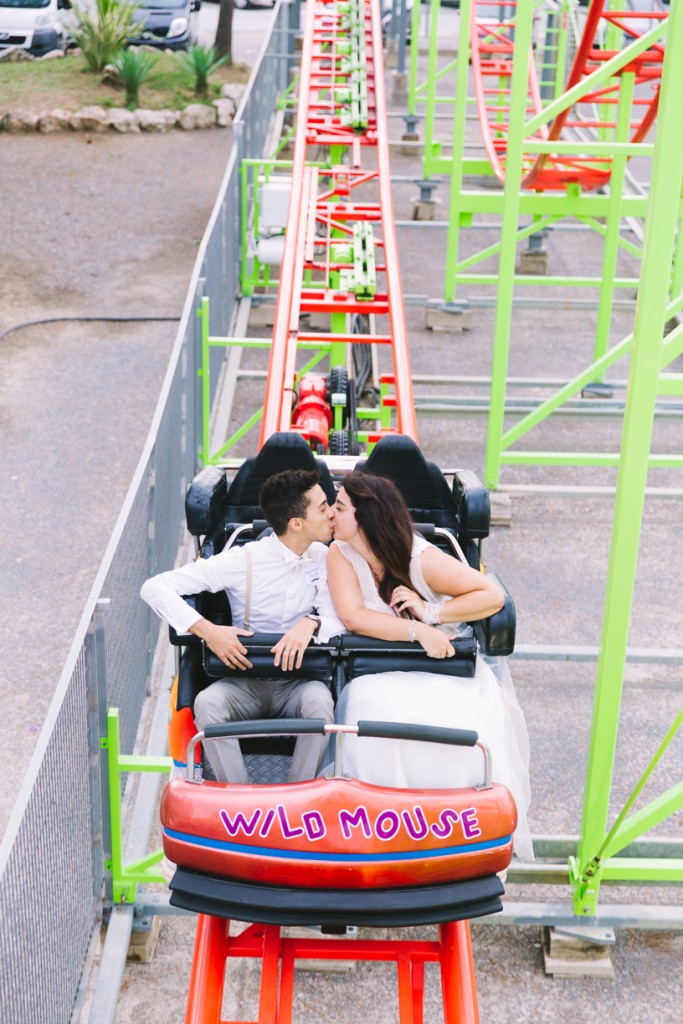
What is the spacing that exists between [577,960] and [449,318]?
23.9 feet

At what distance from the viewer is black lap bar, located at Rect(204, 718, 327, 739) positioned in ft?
9.82

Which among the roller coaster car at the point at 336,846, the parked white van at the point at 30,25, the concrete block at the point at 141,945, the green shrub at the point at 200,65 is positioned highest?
the roller coaster car at the point at 336,846

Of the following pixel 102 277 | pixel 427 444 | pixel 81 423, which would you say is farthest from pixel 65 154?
pixel 427 444

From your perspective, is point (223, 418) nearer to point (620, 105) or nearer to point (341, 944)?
point (620, 105)

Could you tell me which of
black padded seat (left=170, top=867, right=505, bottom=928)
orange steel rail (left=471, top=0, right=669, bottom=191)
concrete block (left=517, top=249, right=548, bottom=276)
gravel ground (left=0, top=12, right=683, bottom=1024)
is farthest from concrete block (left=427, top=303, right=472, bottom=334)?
black padded seat (left=170, top=867, right=505, bottom=928)

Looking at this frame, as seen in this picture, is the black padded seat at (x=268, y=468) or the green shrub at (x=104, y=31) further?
the green shrub at (x=104, y=31)

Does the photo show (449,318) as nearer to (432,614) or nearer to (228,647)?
(432,614)

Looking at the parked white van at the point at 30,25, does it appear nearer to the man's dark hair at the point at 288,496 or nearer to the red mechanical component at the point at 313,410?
the red mechanical component at the point at 313,410

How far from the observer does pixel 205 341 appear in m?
8.02

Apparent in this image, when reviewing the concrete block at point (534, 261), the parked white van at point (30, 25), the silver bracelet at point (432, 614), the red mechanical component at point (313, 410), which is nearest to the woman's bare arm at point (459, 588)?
the silver bracelet at point (432, 614)

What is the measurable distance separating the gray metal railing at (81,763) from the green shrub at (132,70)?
12.2 meters

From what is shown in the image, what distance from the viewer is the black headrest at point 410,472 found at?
4.43 m

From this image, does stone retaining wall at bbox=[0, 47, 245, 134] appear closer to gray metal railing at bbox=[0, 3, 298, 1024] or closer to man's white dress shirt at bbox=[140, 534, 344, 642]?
gray metal railing at bbox=[0, 3, 298, 1024]

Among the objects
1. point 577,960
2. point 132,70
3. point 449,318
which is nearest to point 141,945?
point 577,960
